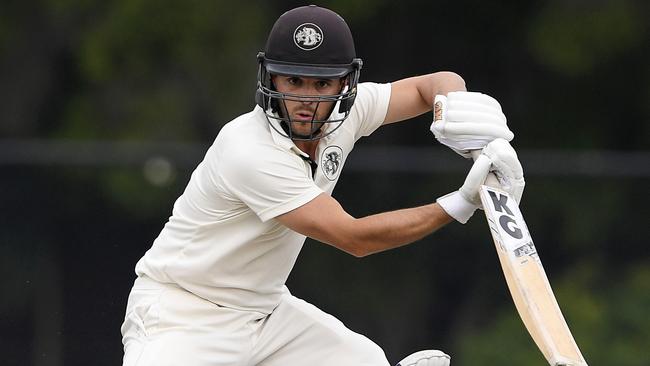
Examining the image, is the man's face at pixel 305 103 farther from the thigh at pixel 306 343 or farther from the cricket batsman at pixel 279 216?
the thigh at pixel 306 343

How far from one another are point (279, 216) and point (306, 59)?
0.46 meters

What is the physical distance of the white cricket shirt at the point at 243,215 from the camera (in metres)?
4.29

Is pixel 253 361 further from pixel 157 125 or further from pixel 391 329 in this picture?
pixel 157 125

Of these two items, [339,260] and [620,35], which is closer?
[339,260]

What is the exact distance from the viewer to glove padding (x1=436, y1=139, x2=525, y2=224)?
4137 mm

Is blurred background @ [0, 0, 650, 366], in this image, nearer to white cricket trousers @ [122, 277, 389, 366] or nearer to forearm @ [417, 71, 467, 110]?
white cricket trousers @ [122, 277, 389, 366]

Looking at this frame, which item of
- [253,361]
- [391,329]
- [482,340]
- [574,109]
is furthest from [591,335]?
[253,361]

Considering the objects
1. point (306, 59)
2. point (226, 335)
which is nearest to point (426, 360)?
point (226, 335)

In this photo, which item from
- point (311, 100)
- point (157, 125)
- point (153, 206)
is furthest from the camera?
point (157, 125)

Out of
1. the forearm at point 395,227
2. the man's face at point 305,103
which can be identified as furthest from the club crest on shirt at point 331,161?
the forearm at point 395,227

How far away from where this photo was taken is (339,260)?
8031 mm

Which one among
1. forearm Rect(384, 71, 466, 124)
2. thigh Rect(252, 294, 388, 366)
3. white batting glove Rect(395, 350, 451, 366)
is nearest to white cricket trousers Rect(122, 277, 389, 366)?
thigh Rect(252, 294, 388, 366)

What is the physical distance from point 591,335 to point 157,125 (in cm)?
321

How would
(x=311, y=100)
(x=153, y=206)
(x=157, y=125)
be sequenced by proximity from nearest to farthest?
(x=311, y=100) → (x=153, y=206) → (x=157, y=125)
